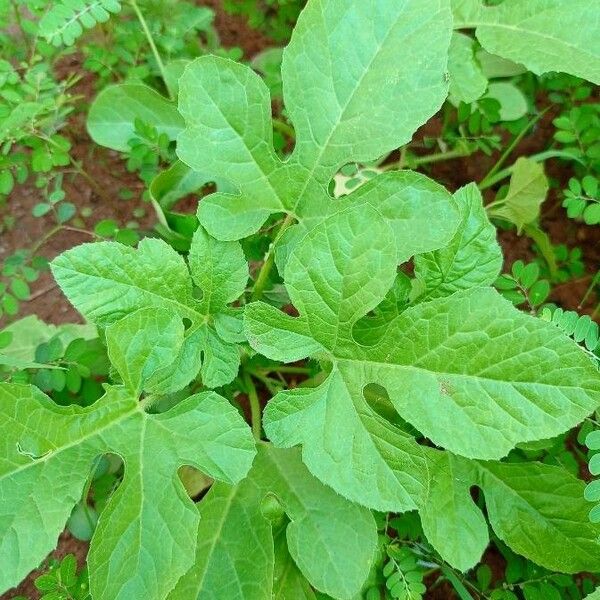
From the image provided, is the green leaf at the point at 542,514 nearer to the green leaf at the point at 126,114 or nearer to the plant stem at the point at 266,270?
the plant stem at the point at 266,270

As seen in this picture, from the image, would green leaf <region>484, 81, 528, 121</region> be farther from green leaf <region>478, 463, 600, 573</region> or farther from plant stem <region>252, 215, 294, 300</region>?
green leaf <region>478, 463, 600, 573</region>

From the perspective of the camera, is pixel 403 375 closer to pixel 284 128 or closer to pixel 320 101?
pixel 320 101

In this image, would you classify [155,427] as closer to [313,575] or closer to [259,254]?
[313,575]

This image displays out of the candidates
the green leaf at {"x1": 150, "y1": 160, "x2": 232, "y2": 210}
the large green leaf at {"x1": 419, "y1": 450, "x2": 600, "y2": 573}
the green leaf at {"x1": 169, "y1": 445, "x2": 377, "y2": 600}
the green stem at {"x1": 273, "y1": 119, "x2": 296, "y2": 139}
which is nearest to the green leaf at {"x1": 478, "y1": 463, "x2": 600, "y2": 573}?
the large green leaf at {"x1": 419, "y1": 450, "x2": 600, "y2": 573}

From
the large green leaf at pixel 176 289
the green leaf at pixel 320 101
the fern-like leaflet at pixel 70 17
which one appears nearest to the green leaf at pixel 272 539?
the large green leaf at pixel 176 289

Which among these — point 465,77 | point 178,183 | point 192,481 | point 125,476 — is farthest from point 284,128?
point 125,476

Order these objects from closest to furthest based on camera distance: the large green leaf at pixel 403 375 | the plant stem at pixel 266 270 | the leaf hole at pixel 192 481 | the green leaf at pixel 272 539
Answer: the large green leaf at pixel 403 375, the green leaf at pixel 272 539, the plant stem at pixel 266 270, the leaf hole at pixel 192 481
